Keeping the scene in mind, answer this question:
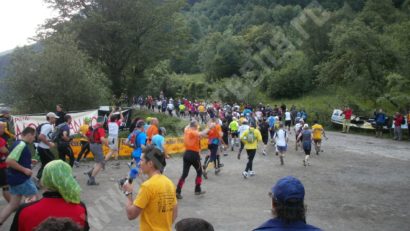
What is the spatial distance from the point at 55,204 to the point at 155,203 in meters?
1.29

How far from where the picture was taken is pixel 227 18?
115m

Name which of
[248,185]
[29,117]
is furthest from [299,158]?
[29,117]

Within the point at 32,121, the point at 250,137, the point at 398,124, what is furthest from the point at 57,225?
the point at 398,124

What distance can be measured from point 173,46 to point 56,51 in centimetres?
1641

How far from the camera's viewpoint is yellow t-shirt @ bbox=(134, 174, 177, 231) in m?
4.64

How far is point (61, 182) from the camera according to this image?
3.67 meters

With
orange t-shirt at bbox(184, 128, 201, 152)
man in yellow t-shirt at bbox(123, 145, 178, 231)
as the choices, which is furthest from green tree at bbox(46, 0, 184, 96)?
man in yellow t-shirt at bbox(123, 145, 178, 231)

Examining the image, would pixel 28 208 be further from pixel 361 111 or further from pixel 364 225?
pixel 361 111

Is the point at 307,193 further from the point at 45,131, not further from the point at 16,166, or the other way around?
the point at 16,166

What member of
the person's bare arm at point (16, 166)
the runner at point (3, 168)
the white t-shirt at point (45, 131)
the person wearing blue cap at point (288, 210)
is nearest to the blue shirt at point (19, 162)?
the person's bare arm at point (16, 166)

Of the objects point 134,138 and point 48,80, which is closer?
point 134,138

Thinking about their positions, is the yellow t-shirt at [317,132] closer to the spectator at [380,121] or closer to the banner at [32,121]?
the spectator at [380,121]

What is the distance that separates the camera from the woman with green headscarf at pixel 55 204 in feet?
11.6

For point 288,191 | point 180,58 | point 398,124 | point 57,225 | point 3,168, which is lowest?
point 3,168
